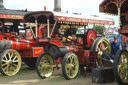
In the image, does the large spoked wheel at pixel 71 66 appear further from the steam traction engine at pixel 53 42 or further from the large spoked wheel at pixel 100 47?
the large spoked wheel at pixel 100 47

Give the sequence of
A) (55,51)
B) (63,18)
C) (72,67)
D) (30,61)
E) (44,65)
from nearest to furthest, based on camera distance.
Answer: (72,67) < (44,65) < (63,18) < (55,51) < (30,61)

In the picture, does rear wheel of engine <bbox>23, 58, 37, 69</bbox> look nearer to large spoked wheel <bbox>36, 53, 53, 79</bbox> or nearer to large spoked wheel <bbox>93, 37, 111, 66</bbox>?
large spoked wheel <bbox>36, 53, 53, 79</bbox>

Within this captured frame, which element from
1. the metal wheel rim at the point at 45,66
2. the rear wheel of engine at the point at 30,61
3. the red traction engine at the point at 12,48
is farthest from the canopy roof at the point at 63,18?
the rear wheel of engine at the point at 30,61

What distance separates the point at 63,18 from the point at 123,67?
9.41ft

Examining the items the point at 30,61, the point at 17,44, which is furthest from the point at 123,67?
the point at 30,61

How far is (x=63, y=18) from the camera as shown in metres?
6.85

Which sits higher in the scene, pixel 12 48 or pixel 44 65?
pixel 12 48

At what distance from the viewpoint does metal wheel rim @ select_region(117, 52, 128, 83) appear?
182 inches

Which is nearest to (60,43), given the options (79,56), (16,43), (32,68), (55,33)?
(55,33)

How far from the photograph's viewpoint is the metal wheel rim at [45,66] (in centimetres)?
597

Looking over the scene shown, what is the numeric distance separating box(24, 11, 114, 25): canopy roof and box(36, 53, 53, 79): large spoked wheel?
1351mm

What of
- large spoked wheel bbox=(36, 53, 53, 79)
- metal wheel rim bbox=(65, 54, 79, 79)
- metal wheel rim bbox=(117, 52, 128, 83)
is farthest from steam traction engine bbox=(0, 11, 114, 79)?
metal wheel rim bbox=(117, 52, 128, 83)

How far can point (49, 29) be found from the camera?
7.25 meters

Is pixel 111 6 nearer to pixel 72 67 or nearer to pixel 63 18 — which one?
pixel 63 18
